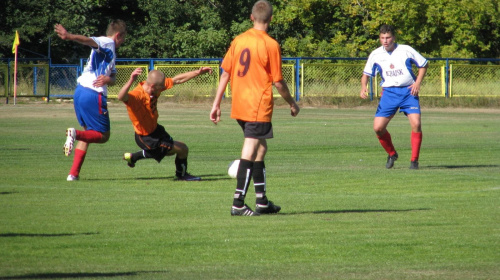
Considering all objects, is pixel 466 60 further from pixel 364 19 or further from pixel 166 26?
pixel 166 26

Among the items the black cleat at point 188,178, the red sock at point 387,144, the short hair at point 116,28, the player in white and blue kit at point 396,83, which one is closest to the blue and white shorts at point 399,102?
the player in white and blue kit at point 396,83

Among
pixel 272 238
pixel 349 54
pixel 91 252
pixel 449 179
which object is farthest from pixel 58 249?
pixel 349 54

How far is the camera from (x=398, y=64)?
12.9 m

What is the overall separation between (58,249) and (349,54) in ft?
137

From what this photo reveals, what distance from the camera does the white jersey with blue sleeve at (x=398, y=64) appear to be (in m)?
12.9

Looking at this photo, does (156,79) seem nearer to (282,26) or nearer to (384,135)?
(384,135)

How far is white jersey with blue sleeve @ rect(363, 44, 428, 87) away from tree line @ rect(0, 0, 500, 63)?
33724mm

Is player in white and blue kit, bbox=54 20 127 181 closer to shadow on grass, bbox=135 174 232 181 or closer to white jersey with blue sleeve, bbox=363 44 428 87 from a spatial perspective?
shadow on grass, bbox=135 174 232 181

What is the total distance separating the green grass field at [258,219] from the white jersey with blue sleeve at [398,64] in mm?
1267

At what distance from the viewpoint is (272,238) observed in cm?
672

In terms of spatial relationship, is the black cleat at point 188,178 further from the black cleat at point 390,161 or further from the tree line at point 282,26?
the tree line at point 282,26

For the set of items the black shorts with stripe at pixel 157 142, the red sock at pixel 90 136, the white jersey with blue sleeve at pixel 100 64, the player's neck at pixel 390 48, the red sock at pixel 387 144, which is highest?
the player's neck at pixel 390 48

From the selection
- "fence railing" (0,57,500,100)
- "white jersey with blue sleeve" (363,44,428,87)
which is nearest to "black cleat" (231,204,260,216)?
"white jersey with blue sleeve" (363,44,428,87)

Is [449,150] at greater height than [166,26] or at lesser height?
lesser
